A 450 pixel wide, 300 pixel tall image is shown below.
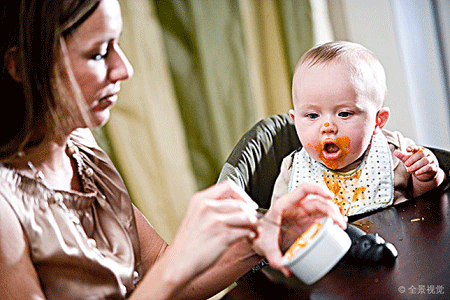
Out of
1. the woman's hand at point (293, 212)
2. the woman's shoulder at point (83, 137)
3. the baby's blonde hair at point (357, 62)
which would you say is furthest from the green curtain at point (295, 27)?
the woman's hand at point (293, 212)

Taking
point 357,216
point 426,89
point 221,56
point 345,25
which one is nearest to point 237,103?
point 221,56

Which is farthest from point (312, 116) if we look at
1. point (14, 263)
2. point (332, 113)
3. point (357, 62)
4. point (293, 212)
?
point (14, 263)

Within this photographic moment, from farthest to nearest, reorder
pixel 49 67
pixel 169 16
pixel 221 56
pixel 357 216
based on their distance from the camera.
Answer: pixel 221 56, pixel 169 16, pixel 357 216, pixel 49 67

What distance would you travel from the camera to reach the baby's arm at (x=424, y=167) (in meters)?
1.23

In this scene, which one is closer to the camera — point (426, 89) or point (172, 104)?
point (172, 104)

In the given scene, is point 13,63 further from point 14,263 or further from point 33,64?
point 14,263

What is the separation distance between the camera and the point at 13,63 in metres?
0.86

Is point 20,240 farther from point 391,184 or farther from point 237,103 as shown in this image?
point 237,103

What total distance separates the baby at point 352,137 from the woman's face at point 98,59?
61 cm

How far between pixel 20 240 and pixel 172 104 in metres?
1.37

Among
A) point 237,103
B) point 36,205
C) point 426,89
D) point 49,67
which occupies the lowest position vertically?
point 426,89

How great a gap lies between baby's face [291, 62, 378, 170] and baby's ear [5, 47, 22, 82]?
76 cm

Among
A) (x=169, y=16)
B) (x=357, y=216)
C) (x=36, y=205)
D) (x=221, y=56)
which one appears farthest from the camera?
(x=221, y=56)

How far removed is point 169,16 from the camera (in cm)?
213
